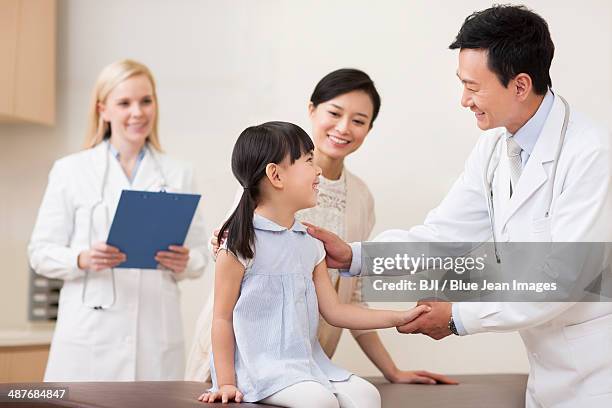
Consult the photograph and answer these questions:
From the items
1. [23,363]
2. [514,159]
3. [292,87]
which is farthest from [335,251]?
[23,363]

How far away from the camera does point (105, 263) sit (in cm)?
255

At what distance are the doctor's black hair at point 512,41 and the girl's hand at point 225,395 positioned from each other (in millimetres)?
886

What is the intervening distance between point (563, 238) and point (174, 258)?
122 cm

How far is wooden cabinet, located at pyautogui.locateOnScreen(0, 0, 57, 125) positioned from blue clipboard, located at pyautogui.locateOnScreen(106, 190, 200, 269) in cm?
121

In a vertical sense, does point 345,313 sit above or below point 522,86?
below

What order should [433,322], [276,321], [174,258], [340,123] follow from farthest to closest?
[174,258] → [340,123] → [433,322] → [276,321]

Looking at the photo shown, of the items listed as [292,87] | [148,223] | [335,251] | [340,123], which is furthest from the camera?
[292,87]

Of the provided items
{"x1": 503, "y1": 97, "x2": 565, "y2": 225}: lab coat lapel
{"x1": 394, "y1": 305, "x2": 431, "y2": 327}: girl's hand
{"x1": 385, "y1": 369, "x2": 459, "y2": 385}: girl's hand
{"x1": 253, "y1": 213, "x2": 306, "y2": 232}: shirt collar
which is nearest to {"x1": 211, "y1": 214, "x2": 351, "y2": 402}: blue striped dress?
{"x1": 253, "y1": 213, "x2": 306, "y2": 232}: shirt collar

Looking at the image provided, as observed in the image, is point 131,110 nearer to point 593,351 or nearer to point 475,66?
point 475,66

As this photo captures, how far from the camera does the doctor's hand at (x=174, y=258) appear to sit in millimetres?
2617

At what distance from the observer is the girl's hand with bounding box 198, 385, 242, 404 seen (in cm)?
166

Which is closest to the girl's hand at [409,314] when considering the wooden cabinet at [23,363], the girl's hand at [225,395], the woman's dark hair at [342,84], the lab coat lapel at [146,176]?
the girl's hand at [225,395]

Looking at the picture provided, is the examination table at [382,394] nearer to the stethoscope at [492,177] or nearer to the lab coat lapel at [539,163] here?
the stethoscope at [492,177]

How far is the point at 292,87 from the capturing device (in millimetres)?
3480
